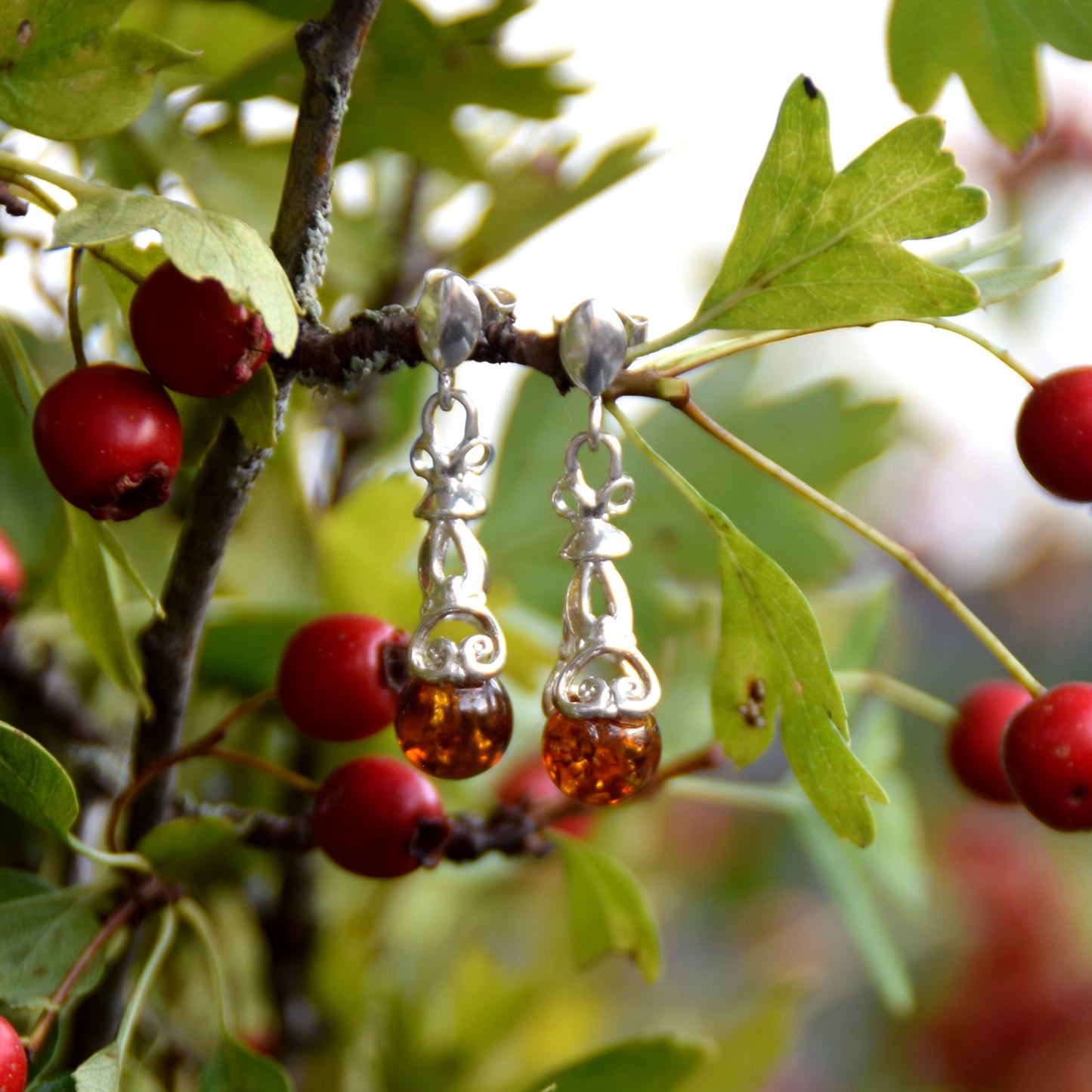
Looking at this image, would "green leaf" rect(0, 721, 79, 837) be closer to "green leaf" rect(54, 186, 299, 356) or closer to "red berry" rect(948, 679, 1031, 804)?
"green leaf" rect(54, 186, 299, 356)

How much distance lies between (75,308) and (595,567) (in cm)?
19

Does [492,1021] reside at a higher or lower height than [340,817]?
lower

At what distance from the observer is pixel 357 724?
41cm

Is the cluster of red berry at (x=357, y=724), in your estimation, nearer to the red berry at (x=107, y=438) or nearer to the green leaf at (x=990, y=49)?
the red berry at (x=107, y=438)

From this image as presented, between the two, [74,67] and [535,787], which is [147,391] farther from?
[535,787]

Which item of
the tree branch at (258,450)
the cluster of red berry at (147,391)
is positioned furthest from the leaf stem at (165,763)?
the cluster of red berry at (147,391)

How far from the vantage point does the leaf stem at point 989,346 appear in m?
0.37

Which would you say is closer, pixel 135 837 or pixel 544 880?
pixel 135 837

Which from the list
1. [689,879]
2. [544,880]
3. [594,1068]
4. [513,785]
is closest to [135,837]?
[594,1068]

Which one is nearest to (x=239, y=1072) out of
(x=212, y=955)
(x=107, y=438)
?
(x=212, y=955)

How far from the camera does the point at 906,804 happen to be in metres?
0.76

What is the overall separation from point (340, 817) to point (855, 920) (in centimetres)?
38

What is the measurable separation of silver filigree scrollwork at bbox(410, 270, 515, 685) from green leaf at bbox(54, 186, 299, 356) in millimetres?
50

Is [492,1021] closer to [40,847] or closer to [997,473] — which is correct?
[40,847]
